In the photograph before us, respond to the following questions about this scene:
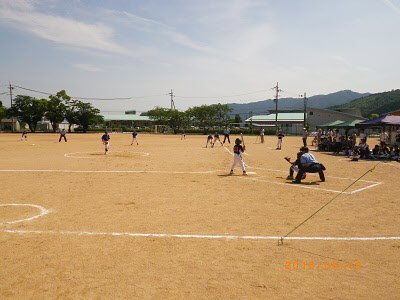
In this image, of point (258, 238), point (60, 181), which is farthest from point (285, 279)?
point (60, 181)

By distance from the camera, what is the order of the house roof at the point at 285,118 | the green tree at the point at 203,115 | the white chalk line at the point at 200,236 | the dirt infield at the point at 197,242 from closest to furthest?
the dirt infield at the point at 197,242
the white chalk line at the point at 200,236
the green tree at the point at 203,115
the house roof at the point at 285,118

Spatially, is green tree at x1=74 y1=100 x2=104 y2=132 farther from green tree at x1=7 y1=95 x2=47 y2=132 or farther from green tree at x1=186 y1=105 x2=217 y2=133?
green tree at x1=186 y1=105 x2=217 y2=133

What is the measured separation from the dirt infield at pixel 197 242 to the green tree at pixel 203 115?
242 feet

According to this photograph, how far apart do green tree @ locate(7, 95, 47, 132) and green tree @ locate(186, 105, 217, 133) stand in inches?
1547

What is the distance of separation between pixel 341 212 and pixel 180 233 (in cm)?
443

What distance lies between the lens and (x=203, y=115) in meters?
84.7

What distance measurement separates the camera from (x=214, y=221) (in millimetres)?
7012

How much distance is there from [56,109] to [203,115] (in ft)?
130

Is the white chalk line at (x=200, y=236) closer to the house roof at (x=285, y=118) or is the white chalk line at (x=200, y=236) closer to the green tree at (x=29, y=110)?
the green tree at (x=29, y=110)

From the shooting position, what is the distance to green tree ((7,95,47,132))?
252 ft

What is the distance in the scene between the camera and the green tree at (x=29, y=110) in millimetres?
76775

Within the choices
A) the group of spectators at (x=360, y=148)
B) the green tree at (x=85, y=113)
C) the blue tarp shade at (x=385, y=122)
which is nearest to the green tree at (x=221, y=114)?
the green tree at (x=85, y=113)

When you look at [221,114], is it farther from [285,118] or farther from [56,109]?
[56,109]

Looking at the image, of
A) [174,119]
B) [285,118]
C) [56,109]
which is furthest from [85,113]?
[285,118]
